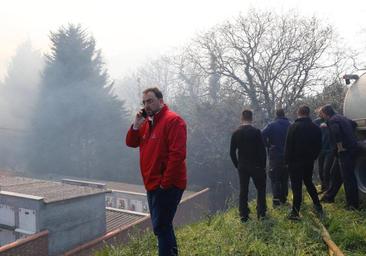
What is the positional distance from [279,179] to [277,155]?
1.57ft

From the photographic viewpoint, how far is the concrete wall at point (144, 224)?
14.1 meters

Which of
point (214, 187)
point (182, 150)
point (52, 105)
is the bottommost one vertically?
point (214, 187)

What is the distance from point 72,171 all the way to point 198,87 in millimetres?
15504

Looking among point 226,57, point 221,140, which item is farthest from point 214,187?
point 226,57

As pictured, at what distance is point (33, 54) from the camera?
5228 centimetres

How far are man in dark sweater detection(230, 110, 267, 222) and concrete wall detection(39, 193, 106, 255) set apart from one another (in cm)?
1066

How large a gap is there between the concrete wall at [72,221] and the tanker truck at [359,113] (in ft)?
39.1

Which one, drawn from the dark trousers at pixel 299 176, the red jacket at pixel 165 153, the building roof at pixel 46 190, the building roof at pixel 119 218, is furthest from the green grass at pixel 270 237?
the building roof at pixel 119 218

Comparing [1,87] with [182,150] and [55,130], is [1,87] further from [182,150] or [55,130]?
[182,150]

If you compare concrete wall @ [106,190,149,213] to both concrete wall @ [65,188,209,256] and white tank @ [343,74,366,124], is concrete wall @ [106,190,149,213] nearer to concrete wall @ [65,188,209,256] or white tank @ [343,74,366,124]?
concrete wall @ [65,188,209,256]

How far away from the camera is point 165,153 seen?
3605 mm

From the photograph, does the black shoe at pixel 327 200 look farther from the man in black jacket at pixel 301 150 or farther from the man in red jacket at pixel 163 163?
the man in red jacket at pixel 163 163

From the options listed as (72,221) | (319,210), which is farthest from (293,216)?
(72,221)

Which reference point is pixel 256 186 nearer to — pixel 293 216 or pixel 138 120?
pixel 293 216
